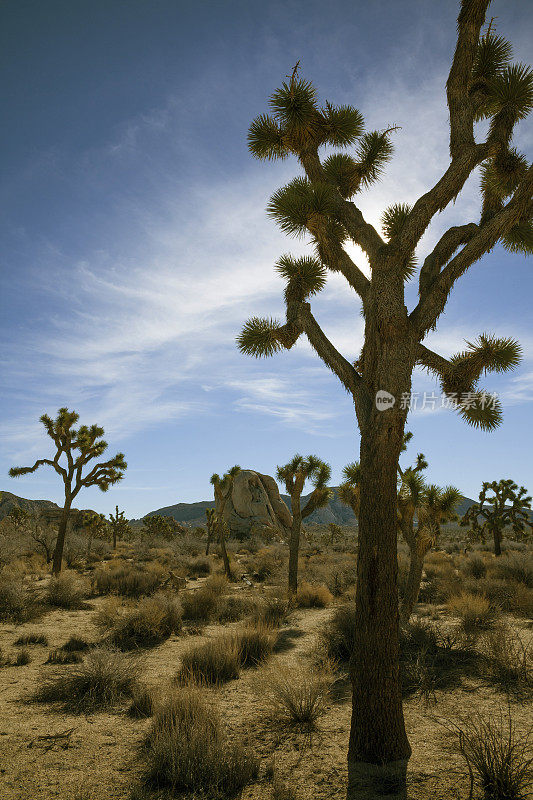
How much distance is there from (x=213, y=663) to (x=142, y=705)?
1.57 m

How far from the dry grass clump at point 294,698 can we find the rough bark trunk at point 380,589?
1087 millimetres

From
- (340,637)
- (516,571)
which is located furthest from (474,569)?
(340,637)

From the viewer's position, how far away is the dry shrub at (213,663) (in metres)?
6.89

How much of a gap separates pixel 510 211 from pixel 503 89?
193 cm

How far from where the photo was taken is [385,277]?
5312 millimetres

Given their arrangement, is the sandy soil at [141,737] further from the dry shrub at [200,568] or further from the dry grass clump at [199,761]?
the dry shrub at [200,568]

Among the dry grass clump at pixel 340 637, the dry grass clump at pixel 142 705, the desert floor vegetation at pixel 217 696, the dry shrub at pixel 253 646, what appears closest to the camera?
the desert floor vegetation at pixel 217 696

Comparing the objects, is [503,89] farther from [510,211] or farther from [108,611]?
[108,611]

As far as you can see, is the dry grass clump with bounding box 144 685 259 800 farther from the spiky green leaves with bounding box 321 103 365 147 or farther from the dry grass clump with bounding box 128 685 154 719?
Result: the spiky green leaves with bounding box 321 103 365 147

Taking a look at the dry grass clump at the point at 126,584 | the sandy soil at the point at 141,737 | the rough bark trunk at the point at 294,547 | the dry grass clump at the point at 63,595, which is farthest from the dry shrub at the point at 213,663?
the dry grass clump at the point at 126,584

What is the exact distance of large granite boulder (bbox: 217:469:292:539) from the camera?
42750mm

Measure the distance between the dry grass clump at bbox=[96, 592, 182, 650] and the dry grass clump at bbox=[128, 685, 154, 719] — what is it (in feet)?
10.6

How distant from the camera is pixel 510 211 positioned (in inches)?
215

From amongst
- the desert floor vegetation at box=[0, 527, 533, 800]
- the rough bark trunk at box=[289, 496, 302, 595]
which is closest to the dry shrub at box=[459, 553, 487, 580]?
the desert floor vegetation at box=[0, 527, 533, 800]
